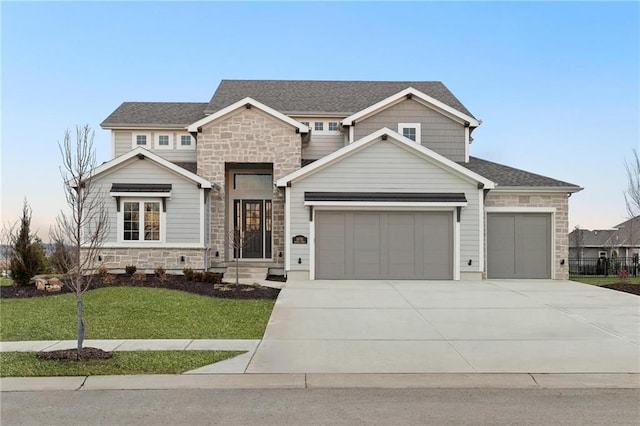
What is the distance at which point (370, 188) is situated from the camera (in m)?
17.5

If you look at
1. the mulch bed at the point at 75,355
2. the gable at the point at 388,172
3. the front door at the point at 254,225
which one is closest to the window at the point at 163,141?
the front door at the point at 254,225

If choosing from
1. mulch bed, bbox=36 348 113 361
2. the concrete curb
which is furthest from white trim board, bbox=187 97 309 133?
the concrete curb

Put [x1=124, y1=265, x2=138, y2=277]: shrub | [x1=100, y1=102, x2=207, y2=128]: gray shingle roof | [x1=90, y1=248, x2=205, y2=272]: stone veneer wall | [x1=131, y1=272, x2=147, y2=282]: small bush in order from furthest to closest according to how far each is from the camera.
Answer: [x1=100, y1=102, x2=207, y2=128]: gray shingle roof < [x1=90, y1=248, x2=205, y2=272]: stone veneer wall < [x1=124, y1=265, x2=138, y2=277]: shrub < [x1=131, y1=272, x2=147, y2=282]: small bush

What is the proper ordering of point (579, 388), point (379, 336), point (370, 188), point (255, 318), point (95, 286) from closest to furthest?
point (579, 388), point (379, 336), point (255, 318), point (95, 286), point (370, 188)

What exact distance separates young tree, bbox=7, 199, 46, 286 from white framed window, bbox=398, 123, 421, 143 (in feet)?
46.3

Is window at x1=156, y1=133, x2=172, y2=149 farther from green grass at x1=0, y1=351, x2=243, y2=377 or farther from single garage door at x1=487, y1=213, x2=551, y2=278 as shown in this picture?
green grass at x1=0, y1=351, x2=243, y2=377

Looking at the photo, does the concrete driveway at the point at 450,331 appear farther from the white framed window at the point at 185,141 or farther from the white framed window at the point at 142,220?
the white framed window at the point at 185,141

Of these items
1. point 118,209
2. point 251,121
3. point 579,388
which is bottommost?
point 579,388

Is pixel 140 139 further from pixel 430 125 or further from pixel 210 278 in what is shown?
pixel 430 125

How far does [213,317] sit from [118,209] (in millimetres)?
8786

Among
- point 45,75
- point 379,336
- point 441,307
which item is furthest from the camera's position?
point 45,75

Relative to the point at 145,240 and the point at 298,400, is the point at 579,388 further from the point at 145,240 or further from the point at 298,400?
the point at 145,240

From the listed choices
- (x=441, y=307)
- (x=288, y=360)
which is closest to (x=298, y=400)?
(x=288, y=360)

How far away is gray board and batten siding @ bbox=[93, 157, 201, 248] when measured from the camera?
17.7m
